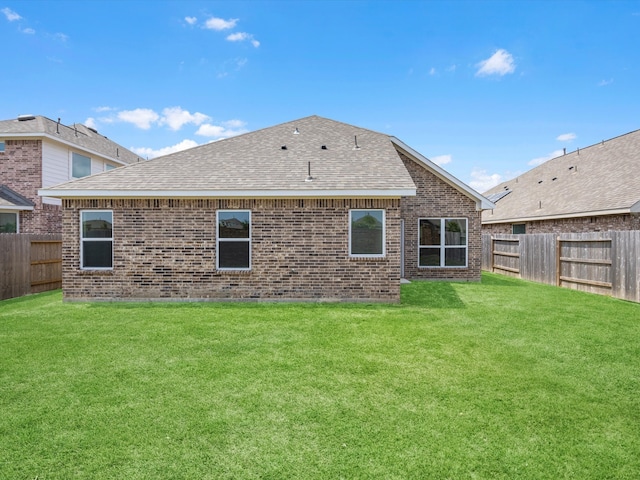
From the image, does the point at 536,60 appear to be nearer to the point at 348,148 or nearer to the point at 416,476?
the point at 348,148

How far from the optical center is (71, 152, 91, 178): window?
1941 centimetres

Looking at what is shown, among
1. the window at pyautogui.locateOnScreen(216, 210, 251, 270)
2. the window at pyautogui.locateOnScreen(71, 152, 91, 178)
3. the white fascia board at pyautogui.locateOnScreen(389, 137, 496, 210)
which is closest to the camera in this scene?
the window at pyautogui.locateOnScreen(216, 210, 251, 270)

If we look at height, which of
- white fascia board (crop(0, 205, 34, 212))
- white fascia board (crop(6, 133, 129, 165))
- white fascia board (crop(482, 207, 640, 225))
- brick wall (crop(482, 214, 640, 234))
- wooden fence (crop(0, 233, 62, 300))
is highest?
white fascia board (crop(6, 133, 129, 165))

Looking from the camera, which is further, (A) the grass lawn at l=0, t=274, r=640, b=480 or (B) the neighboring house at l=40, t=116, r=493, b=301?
(B) the neighboring house at l=40, t=116, r=493, b=301

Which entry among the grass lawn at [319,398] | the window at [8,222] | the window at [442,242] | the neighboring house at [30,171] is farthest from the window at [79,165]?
the window at [442,242]

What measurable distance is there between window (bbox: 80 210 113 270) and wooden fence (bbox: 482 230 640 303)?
14746mm

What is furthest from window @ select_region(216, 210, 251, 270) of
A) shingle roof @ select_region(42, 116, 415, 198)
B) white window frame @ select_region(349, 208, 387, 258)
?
white window frame @ select_region(349, 208, 387, 258)

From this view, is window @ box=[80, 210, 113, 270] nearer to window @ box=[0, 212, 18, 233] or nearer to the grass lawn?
the grass lawn

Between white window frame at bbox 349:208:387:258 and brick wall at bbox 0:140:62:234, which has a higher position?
brick wall at bbox 0:140:62:234

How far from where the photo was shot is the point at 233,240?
1071 centimetres

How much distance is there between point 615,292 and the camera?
11273 millimetres

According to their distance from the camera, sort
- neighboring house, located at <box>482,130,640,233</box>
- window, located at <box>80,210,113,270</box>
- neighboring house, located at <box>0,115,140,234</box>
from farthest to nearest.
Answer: neighboring house, located at <box>0,115,140,234</box> < neighboring house, located at <box>482,130,640,233</box> < window, located at <box>80,210,113,270</box>

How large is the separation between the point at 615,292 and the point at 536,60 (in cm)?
1071

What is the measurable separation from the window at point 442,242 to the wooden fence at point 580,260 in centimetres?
300
